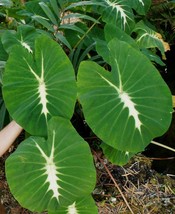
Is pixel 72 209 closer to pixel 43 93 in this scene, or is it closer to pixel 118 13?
pixel 43 93

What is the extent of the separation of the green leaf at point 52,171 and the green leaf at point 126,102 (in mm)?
102

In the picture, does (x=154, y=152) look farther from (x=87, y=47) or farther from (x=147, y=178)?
(x=87, y=47)

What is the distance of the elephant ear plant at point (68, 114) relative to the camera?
1.18 meters

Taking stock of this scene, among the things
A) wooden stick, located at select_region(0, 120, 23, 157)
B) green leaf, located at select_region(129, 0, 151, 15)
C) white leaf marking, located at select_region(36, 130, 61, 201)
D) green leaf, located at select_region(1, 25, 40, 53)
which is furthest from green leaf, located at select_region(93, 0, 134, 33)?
white leaf marking, located at select_region(36, 130, 61, 201)

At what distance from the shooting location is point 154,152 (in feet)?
6.31

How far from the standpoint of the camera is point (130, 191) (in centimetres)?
164

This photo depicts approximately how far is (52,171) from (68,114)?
0.71ft

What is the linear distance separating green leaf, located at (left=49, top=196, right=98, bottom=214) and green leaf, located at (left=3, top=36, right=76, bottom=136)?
0.91 ft

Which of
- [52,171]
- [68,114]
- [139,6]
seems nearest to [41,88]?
[68,114]

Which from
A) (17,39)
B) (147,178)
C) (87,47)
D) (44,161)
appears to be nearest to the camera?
(44,161)

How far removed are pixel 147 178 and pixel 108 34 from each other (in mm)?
698

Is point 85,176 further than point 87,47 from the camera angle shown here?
No

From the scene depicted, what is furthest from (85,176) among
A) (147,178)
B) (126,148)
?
(147,178)

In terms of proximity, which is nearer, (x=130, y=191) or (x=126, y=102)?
(x=126, y=102)
